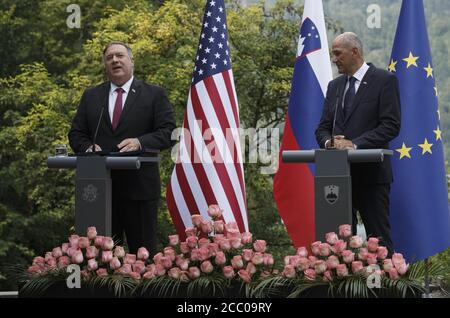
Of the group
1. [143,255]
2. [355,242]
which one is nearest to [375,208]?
[355,242]

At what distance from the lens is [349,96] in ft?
16.9

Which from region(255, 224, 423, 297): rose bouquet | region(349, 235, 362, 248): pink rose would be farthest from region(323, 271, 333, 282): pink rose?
region(349, 235, 362, 248): pink rose

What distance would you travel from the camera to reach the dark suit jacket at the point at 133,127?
5.08m

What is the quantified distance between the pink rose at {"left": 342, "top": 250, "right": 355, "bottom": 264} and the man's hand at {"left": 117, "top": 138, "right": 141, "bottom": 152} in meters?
1.32

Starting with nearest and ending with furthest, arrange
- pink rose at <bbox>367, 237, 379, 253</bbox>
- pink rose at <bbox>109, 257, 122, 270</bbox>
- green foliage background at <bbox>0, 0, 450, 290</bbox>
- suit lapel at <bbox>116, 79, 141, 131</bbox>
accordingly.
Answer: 1. pink rose at <bbox>367, 237, 379, 253</bbox>
2. pink rose at <bbox>109, 257, 122, 270</bbox>
3. suit lapel at <bbox>116, 79, 141, 131</bbox>
4. green foliage background at <bbox>0, 0, 450, 290</bbox>

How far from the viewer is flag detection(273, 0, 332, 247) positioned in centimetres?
752

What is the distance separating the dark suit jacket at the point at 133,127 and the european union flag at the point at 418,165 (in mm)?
2389

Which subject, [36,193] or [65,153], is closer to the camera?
[65,153]

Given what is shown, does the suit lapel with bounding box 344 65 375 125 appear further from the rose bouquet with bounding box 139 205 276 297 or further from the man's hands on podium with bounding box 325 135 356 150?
the rose bouquet with bounding box 139 205 276 297

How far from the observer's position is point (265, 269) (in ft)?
14.6

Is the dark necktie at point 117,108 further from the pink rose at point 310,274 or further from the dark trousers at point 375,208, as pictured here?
the pink rose at point 310,274
